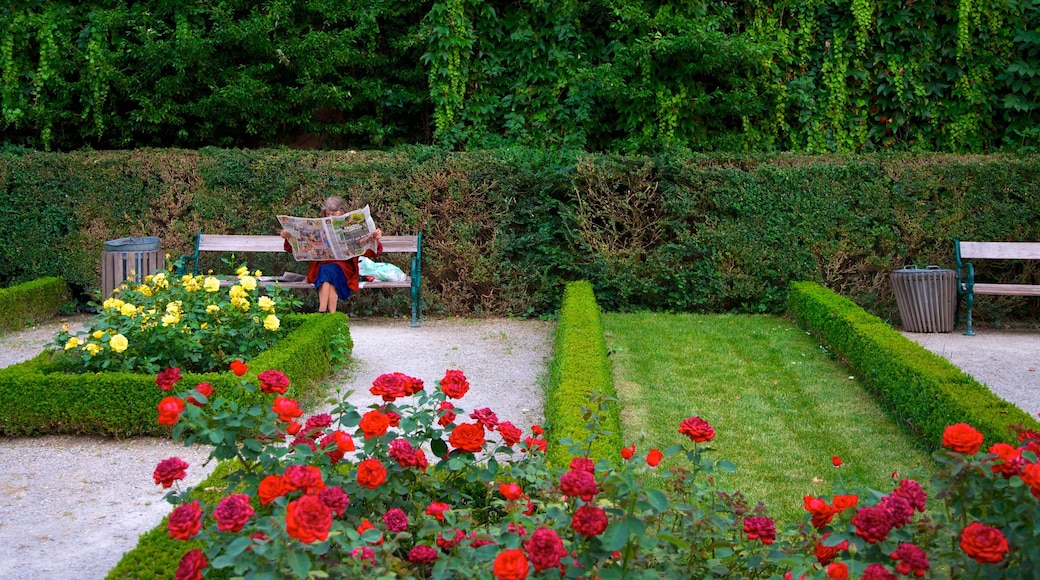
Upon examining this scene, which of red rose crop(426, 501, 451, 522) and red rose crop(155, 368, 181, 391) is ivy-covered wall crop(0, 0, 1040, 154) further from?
red rose crop(426, 501, 451, 522)

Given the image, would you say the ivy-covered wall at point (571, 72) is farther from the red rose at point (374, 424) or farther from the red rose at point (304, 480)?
the red rose at point (304, 480)

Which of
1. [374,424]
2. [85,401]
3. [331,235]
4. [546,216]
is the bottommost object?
[85,401]

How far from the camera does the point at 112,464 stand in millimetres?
5172

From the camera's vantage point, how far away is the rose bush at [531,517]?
7.07 ft

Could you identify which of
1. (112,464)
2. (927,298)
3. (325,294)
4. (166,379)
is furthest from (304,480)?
(927,298)

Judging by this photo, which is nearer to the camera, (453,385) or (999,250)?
(453,385)

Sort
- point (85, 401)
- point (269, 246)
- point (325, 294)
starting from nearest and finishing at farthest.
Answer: point (85, 401), point (325, 294), point (269, 246)

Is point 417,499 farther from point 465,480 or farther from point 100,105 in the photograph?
point 100,105

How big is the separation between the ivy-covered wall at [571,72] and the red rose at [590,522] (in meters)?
10.2

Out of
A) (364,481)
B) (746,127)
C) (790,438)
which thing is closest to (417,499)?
(364,481)

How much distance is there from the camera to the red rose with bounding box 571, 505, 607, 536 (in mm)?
2166

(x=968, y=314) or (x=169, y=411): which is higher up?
(x=169, y=411)

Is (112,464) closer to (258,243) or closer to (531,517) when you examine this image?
(531,517)

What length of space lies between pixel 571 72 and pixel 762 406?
23.6 ft
